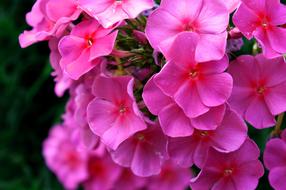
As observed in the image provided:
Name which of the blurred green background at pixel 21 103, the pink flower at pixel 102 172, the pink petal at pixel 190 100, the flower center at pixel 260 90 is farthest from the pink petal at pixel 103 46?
the blurred green background at pixel 21 103

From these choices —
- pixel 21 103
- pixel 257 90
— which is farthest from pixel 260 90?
pixel 21 103

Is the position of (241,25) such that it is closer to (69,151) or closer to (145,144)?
(145,144)

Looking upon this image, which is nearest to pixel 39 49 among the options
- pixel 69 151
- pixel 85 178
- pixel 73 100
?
pixel 69 151

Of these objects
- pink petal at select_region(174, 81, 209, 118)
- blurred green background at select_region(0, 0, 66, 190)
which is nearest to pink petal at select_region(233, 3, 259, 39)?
pink petal at select_region(174, 81, 209, 118)

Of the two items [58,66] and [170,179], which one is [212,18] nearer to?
[58,66]

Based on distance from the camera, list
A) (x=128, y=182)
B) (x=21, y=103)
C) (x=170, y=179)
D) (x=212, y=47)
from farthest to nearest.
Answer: (x=21, y=103), (x=170, y=179), (x=128, y=182), (x=212, y=47)
